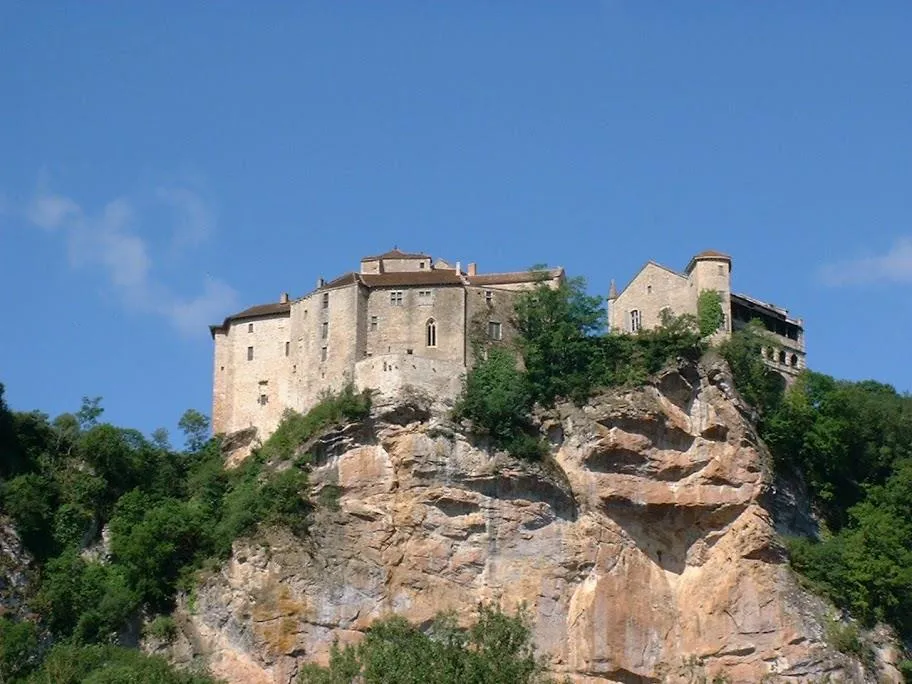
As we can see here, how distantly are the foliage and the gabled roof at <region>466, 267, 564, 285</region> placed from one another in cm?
595

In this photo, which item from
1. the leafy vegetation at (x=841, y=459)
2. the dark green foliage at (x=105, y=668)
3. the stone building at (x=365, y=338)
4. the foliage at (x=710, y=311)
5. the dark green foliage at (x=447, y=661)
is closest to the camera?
the dark green foliage at (x=447, y=661)

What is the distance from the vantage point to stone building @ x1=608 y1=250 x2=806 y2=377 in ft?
237

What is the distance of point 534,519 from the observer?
64250mm

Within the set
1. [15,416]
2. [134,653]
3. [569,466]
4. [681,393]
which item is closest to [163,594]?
[134,653]

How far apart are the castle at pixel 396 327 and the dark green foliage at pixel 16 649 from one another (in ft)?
47.9

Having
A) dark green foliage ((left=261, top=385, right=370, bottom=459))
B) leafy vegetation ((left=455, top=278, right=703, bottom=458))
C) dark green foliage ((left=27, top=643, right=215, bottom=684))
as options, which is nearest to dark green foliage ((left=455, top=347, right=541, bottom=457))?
leafy vegetation ((left=455, top=278, right=703, bottom=458))

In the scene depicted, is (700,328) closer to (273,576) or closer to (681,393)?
(681,393)

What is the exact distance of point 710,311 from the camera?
7156 cm

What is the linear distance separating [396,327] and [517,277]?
6.50m

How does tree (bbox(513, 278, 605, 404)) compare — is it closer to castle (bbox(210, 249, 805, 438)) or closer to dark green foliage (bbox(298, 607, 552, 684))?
castle (bbox(210, 249, 805, 438))

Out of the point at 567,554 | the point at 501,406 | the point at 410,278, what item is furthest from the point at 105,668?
the point at 410,278

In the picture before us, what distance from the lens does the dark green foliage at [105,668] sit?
57.8m

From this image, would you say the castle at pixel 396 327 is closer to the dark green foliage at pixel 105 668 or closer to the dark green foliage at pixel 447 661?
the dark green foliage at pixel 105 668

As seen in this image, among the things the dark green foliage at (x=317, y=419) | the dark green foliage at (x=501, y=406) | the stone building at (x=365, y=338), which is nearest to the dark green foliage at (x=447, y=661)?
the dark green foliage at (x=501, y=406)
